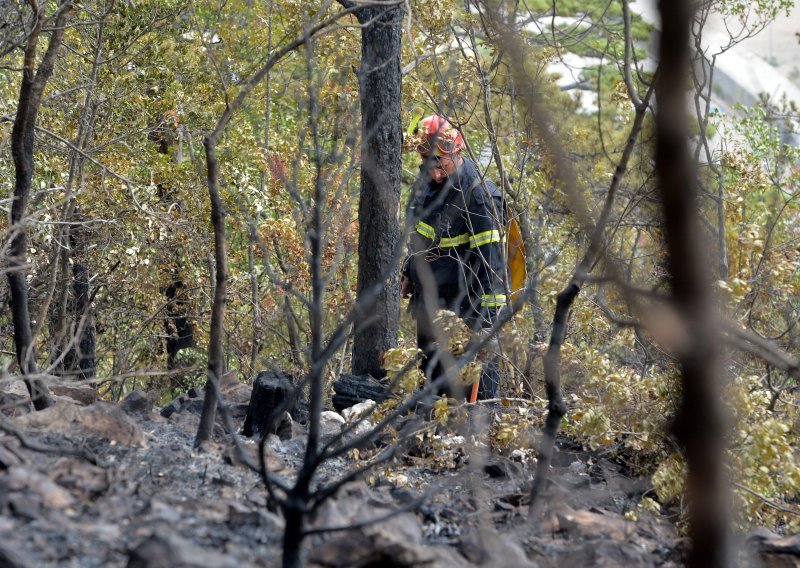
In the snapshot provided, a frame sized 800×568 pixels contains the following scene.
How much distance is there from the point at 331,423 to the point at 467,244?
204 cm

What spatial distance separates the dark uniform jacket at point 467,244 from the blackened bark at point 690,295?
5.72 m

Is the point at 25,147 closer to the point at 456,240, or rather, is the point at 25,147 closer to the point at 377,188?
the point at 377,188

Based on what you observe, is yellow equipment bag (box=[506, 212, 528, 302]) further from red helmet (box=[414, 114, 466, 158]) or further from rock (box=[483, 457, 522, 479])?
rock (box=[483, 457, 522, 479])

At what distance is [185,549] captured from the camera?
244 cm

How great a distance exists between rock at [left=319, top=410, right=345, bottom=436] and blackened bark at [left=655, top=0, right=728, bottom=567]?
16.3ft

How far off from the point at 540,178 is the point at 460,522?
285 inches

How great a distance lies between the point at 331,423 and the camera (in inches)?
247

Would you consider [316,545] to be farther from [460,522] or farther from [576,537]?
[576,537]

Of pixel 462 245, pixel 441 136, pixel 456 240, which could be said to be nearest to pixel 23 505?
pixel 441 136

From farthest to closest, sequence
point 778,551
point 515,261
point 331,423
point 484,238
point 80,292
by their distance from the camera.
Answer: point 80,292, point 515,261, point 484,238, point 331,423, point 778,551

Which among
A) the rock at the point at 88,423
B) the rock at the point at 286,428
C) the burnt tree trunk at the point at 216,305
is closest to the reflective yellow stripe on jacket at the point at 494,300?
the rock at the point at 286,428

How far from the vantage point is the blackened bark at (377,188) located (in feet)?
24.3

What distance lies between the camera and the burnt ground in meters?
2.67

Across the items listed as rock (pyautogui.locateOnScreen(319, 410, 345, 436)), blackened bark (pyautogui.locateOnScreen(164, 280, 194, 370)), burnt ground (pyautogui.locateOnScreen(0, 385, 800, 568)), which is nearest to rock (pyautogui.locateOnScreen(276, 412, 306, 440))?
burnt ground (pyautogui.locateOnScreen(0, 385, 800, 568))
